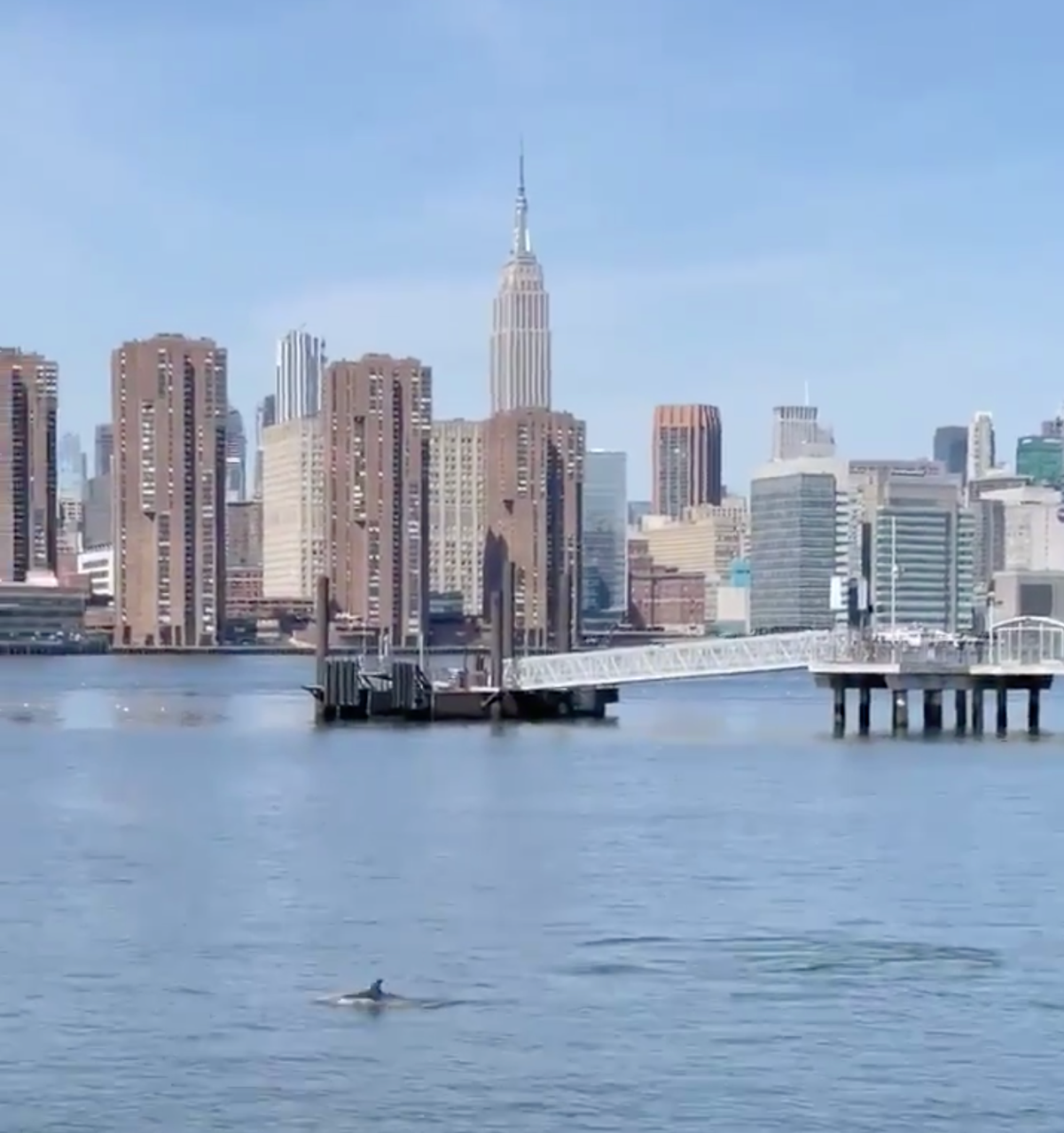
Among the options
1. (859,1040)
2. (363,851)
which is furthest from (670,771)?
(859,1040)

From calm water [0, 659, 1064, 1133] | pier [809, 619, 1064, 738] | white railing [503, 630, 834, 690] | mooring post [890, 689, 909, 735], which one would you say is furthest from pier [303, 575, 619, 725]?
calm water [0, 659, 1064, 1133]

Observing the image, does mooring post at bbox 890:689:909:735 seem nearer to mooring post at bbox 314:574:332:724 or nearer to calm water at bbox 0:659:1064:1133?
calm water at bbox 0:659:1064:1133

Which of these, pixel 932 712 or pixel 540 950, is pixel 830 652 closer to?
pixel 932 712

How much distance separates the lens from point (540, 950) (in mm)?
43875

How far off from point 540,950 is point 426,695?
61.2 m

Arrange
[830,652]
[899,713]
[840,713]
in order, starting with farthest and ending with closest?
[840,713]
[899,713]
[830,652]

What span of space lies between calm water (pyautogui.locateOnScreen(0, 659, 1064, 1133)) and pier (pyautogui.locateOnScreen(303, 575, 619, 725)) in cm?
2384

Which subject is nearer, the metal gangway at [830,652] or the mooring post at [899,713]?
the metal gangway at [830,652]

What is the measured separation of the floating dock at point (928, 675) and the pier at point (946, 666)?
3 cm

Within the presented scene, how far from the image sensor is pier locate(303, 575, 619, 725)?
4112 inches

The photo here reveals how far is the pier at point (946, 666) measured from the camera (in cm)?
9056

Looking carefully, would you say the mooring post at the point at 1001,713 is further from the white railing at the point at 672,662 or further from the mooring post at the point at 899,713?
the white railing at the point at 672,662

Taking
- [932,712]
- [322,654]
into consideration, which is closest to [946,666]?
[932,712]

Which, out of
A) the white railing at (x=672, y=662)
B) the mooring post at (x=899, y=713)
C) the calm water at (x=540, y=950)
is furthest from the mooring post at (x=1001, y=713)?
the calm water at (x=540, y=950)
